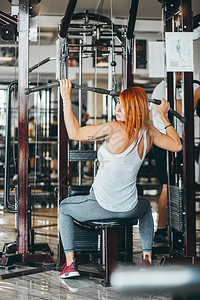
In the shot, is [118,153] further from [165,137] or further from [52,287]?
[52,287]

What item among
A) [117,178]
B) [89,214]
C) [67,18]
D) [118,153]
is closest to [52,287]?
[89,214]

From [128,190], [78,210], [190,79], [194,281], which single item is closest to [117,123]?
[128,190]

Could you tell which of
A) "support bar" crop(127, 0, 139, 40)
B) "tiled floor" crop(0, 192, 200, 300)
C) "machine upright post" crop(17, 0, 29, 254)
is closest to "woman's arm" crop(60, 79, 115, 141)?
"machine upright post" crop(17, 0, 29, 254)

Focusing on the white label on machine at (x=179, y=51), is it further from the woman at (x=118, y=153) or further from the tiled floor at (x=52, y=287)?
the tiled floor at (x=52, y=287)

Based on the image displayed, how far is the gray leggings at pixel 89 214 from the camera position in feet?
7.20

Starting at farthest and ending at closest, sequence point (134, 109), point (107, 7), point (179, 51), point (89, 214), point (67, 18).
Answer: point (107, 7), point (179, 51), point (67, 18), point (89, 214), point (134, 109)

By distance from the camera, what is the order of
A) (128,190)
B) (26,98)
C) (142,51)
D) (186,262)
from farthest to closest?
1. (142,51)
2. (26,98)
3. (186,262)
4. (128,190)

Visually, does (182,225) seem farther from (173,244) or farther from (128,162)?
(128,162)

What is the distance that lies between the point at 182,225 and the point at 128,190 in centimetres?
62

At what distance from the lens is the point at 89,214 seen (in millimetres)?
2213

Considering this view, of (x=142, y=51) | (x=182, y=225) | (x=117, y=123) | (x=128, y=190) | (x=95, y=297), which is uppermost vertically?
(x=142, y=51)

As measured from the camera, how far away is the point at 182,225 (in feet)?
8.61

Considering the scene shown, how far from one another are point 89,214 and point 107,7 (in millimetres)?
3243

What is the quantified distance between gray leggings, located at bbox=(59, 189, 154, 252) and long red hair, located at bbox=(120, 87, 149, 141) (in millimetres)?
411
